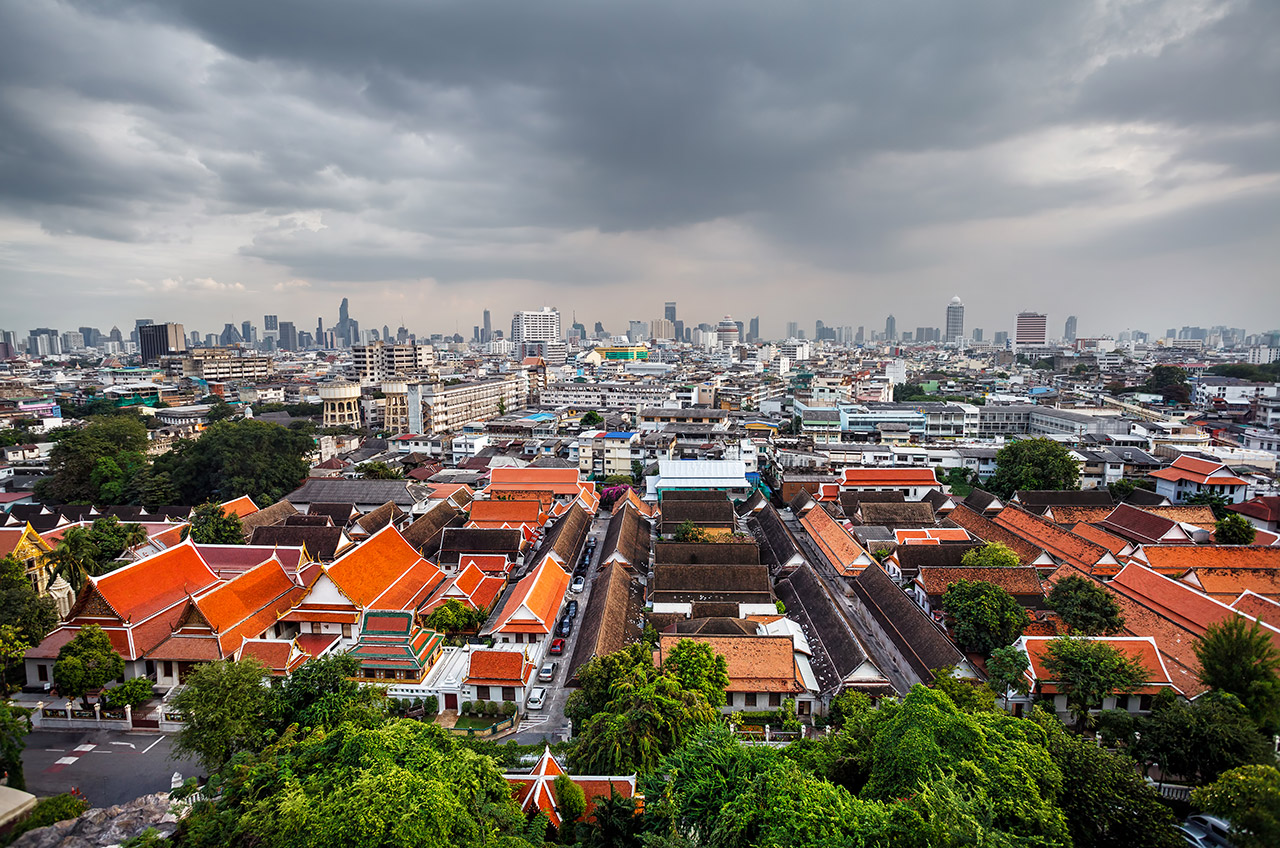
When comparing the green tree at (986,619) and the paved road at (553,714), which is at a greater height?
the green tree at (986,619)

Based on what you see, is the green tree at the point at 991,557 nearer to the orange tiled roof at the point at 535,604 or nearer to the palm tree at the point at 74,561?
the orange tiled roof at the point at 535,604

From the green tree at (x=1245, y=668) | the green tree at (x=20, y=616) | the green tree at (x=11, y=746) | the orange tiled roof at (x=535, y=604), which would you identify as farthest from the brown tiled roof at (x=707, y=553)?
the green tree at (x=20, y=616)

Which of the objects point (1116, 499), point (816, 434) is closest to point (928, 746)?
point (1116, 499)


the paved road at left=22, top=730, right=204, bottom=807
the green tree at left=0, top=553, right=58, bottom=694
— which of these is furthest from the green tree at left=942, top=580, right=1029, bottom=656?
the green tree at left=0, top=553, right=58, bottom=694

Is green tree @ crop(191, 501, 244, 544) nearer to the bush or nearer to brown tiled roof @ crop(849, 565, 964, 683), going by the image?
the bush

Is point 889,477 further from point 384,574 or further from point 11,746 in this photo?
point 11,746

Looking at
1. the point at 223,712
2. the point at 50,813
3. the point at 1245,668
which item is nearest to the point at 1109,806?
the point at 1245,668
